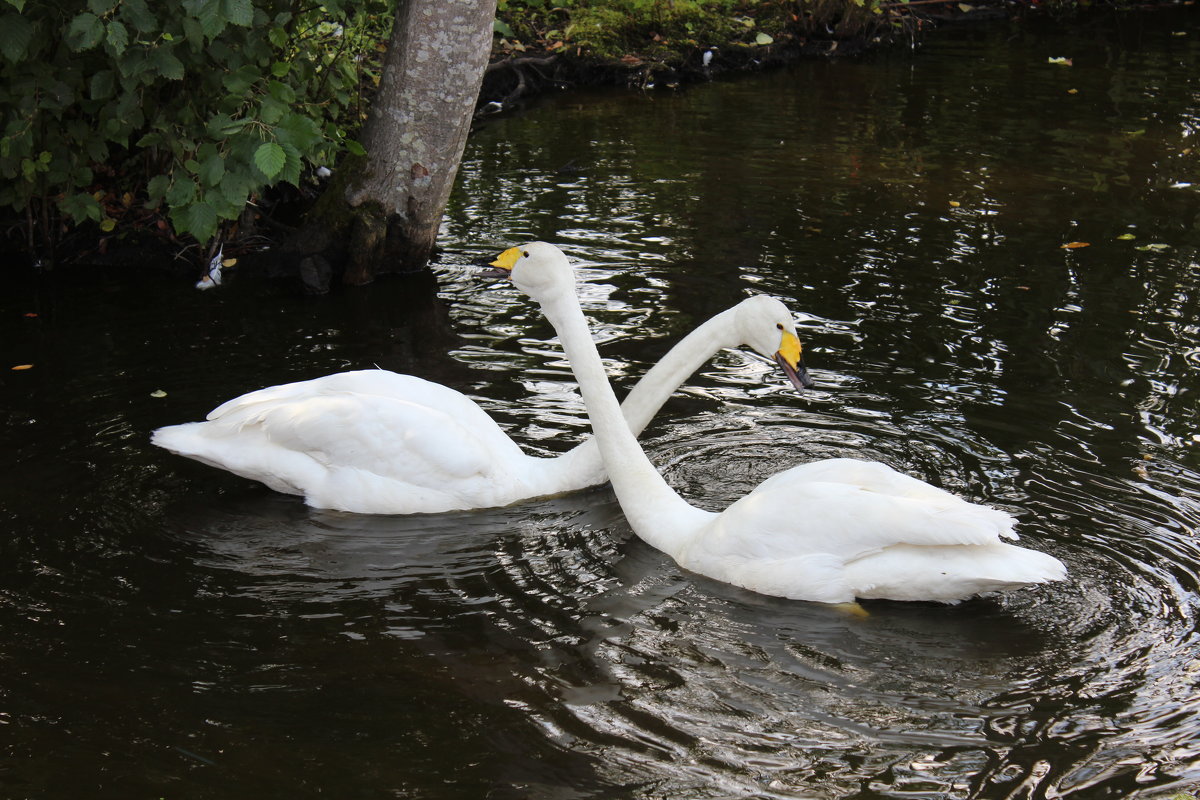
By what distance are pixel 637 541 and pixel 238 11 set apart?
360cm

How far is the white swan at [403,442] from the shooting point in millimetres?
5883

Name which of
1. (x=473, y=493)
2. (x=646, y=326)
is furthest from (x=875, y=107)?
(x=473, y=493)

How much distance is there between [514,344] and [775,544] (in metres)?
3.26

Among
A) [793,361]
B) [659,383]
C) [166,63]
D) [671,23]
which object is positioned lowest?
[659,383]

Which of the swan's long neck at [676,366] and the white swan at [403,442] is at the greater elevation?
the swan's long neck at [676,366]

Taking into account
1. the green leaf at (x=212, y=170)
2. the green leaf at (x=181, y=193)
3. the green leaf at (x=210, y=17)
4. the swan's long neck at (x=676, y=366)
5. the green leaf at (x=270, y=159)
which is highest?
the green leaf at (x=210, y=17)

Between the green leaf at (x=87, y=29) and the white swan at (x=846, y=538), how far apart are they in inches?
162

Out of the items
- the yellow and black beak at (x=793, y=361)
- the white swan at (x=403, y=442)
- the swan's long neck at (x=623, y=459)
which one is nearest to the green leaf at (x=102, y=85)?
the white swan at (x=403, y=442)

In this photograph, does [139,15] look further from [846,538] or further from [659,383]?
[846,538]

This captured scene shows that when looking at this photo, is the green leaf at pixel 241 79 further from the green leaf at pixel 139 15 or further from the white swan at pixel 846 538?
the white swan at pixel 846 538

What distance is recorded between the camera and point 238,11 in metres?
6.80

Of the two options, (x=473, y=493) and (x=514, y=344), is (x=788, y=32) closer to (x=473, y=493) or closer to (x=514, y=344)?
(x=514, y=344)

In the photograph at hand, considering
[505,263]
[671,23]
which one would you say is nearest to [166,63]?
[505,263]

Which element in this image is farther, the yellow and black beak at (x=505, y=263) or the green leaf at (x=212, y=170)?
the green leaf at (x=212, y=170)
